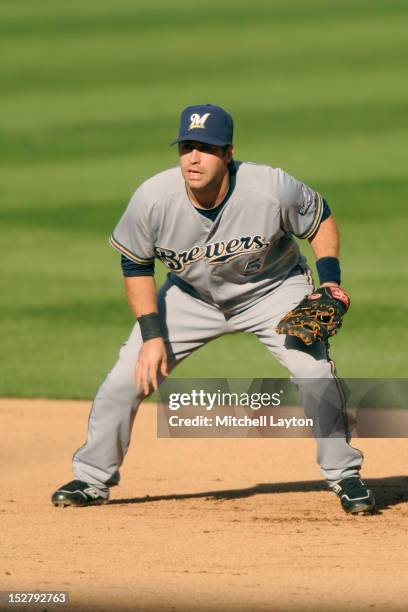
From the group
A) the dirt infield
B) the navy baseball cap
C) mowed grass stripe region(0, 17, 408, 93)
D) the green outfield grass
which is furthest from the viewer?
mowed grass stripe region(0, 17, 408, 93)

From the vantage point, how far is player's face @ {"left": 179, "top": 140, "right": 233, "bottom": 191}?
15.7ft

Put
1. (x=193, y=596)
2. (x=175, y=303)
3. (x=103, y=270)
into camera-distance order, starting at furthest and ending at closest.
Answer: (x=103, y=270), (x=175, y=303), (x=193, y=596)

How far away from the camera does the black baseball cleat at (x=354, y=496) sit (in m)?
4.88

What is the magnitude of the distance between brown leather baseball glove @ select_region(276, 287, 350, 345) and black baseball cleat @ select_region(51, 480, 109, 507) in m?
1.10

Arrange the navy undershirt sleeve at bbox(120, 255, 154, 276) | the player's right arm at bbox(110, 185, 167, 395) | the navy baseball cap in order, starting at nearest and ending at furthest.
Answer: the navy baseball cap, the player's right arm at bbox(110, 185, 167, 395), the navy undershirt sleeve at bbox(120, 255, 154, 276)

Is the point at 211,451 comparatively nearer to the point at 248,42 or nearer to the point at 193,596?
the point at 193,596

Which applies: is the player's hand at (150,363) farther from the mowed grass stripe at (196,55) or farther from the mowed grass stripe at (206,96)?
the mowed grass stripe at (196,55)

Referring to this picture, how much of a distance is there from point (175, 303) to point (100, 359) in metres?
3.08

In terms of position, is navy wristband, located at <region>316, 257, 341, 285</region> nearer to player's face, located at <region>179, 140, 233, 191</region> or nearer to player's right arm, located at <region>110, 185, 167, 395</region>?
player's face, located at <region>179, 140, 233, 191</region>

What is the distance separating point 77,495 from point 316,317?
51.5 inches

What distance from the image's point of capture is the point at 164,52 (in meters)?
18.7

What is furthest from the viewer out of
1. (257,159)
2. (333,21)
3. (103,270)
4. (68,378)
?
(333,21)

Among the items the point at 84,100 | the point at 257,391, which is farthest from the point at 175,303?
the point at 84,100

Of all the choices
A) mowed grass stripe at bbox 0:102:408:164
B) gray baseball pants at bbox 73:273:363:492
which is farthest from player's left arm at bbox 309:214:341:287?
mowed grass stripe at bbox 0:102:408:164
